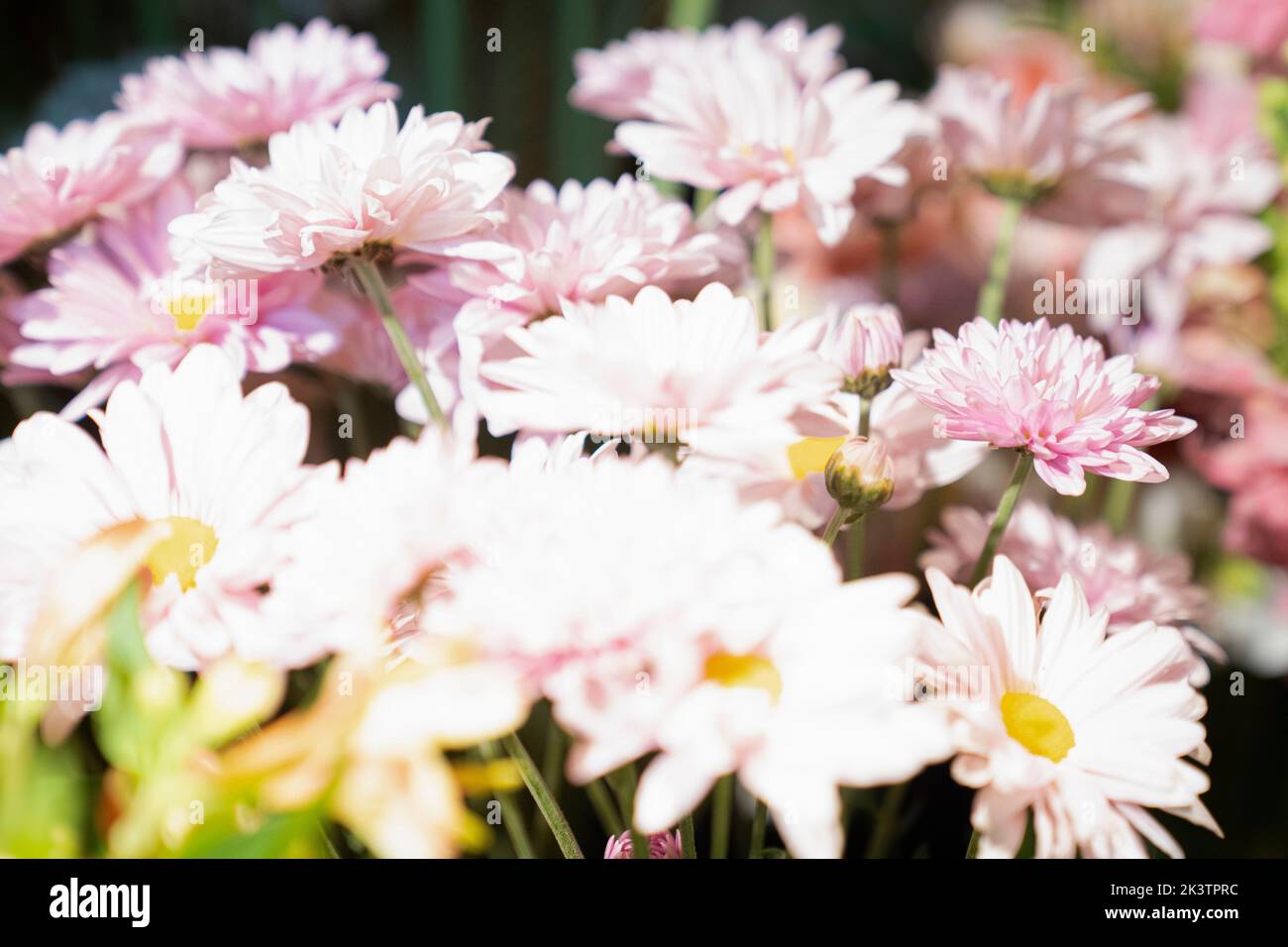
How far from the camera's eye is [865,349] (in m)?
0.27

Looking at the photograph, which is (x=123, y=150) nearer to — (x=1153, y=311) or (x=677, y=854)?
(x=677, y=854)

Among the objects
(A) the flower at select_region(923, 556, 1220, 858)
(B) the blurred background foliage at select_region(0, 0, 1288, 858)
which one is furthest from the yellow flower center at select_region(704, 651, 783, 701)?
(B) the blurred background foliage at select_region(0, 0, 1288, 858)

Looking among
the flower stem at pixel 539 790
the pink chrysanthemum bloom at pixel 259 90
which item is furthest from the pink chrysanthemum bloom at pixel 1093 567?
the pink chrysanthemum bloom at pixel 259 90

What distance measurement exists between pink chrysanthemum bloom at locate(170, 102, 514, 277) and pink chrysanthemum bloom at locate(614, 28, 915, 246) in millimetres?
62

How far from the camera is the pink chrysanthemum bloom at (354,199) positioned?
240mm

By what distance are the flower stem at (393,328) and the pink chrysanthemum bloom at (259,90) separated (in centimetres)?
8

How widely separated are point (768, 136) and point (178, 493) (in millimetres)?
194

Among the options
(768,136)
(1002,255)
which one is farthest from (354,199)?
(1002,255)

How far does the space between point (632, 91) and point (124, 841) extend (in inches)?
10.7

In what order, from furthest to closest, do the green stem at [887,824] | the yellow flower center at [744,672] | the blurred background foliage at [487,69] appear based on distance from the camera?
the blurred background foliage at [487,69], the green stem at [887,824], the yellow flower center at [744,672]

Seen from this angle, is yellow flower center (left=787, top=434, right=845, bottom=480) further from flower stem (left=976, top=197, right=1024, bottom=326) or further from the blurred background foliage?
the blurred background foliage

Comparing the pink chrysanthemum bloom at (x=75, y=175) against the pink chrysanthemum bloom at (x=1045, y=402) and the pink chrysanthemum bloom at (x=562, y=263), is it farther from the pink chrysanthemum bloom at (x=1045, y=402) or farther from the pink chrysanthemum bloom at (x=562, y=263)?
the pink chrysanthemum bloom at (x=1045, y=402)

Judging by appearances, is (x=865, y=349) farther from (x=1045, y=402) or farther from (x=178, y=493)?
(x=178, y=493)

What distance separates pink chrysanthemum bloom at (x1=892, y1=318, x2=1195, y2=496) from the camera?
0.23 metres
